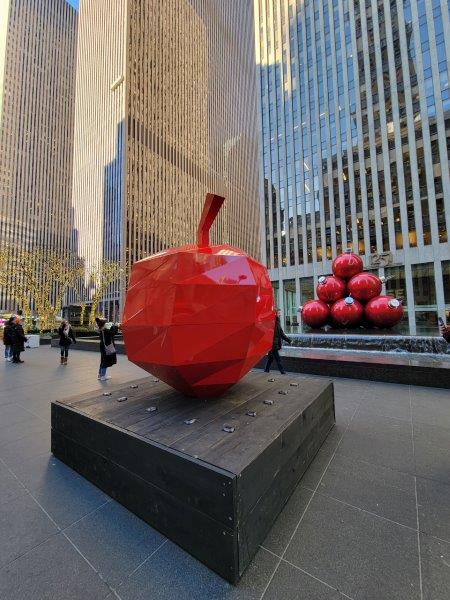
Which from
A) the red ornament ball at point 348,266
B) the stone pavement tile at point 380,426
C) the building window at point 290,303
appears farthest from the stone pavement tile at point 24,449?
the building window at point 290,303

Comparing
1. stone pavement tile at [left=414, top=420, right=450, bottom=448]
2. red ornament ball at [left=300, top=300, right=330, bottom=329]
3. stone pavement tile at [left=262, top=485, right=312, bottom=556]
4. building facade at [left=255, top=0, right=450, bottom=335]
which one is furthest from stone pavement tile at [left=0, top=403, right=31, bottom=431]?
building facade at [left=255, top=0, right=450, bottom=335]

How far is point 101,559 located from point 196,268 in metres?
2.59

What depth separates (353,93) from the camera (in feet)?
103

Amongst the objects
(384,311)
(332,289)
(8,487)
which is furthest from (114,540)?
(332,289)

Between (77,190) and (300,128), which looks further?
(77,190)

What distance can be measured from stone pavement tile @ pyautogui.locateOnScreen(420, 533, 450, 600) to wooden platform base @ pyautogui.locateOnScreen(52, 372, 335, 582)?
40.9 inches

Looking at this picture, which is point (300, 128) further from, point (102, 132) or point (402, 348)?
point (102, 132)

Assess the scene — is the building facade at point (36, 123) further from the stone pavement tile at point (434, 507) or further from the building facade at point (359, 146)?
the stone pavement tile at point (434, 507)

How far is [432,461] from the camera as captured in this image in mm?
3270

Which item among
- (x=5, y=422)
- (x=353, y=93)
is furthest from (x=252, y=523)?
(x=353, y=93)

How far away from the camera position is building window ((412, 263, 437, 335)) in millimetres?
26328

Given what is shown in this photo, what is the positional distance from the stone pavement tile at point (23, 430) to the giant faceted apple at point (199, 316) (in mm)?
2331

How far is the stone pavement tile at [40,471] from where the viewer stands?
9.79ft

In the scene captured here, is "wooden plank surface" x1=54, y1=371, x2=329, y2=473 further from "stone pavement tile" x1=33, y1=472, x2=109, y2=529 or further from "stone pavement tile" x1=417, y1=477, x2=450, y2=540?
"stone pavement tile" x1=417, y1=477, x2=450, y2=540
